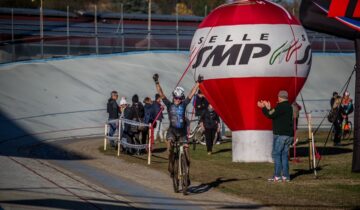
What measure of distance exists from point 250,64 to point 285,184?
239 inches

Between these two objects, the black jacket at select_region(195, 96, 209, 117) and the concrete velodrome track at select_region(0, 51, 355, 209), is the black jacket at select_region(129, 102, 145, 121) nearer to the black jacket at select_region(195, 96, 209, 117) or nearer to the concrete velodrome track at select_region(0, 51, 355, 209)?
the concrete velodrome track at select_region(0, 51, 355, 209)

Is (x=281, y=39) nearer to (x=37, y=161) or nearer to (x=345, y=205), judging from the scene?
(x=37, y=161)

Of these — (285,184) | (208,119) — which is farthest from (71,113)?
(285,184)

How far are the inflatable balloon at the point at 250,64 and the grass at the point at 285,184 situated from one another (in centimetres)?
114

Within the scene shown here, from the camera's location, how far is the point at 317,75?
179ft

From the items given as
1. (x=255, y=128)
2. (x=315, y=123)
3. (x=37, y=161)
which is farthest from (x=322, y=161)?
(x=315, y=123)

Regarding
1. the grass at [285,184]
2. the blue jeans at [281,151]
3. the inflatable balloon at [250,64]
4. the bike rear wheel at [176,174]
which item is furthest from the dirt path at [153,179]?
the inflatable balloon at [250,64]

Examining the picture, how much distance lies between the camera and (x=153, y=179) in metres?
21.6

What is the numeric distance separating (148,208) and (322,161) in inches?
466

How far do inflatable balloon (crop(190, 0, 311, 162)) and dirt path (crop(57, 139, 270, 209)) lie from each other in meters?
3.39

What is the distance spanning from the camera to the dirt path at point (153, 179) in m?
17.3

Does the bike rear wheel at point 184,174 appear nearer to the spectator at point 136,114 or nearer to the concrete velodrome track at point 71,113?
the concrete velodrome track at point 71,113

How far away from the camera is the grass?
1797 centimetres

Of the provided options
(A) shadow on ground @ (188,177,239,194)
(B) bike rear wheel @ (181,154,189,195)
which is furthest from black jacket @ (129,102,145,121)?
(B) bike rear wheel @ (181,154,189,195)
